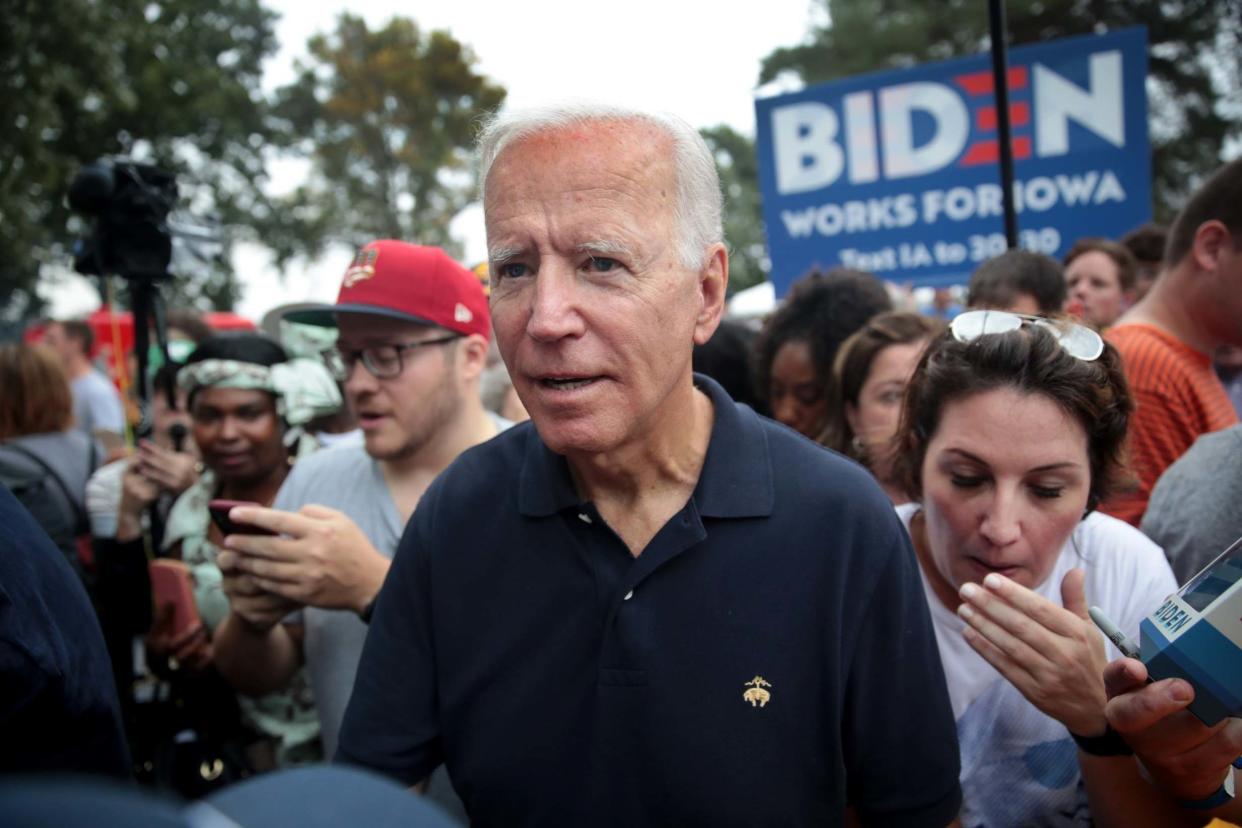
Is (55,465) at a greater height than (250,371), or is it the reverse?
(250,371)

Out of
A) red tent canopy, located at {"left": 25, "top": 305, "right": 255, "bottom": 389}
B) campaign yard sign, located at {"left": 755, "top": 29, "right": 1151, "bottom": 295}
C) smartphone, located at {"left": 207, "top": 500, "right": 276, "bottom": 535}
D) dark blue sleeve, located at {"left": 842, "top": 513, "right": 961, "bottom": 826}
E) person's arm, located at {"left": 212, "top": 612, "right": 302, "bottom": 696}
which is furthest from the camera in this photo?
red tent canopy, located at {"left": 25, "top": 305, "right": 255, "bottom": 389}

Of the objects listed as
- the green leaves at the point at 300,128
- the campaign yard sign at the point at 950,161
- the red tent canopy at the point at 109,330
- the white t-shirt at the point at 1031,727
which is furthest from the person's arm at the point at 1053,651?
the green leaves at the point at 300,128

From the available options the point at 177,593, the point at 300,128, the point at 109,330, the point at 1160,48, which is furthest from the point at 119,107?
the point at 1160,48

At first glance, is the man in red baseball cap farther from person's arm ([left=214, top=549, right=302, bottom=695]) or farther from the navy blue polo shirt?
the navy blue polo shirt

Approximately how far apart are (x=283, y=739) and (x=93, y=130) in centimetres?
1569

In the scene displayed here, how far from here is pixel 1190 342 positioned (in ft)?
9.56

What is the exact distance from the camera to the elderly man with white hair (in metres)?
1.51

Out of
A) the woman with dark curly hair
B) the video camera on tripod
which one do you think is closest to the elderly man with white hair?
the woman with dark curly hair

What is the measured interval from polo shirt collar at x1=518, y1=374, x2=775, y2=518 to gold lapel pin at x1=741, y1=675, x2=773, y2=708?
27 centimetres

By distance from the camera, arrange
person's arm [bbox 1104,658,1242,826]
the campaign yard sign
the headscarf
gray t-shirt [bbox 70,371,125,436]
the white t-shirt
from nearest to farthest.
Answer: person's arm [bbox 1104,658,1242,826], the white t-shirt, the headscarf, the campaign yard sign, gray t-shirt [bbox 70,371,125,436]

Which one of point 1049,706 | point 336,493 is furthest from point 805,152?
point 1049,706

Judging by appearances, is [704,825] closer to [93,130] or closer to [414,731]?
[414,731]

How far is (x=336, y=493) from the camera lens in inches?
103

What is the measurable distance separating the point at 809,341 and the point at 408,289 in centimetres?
160
